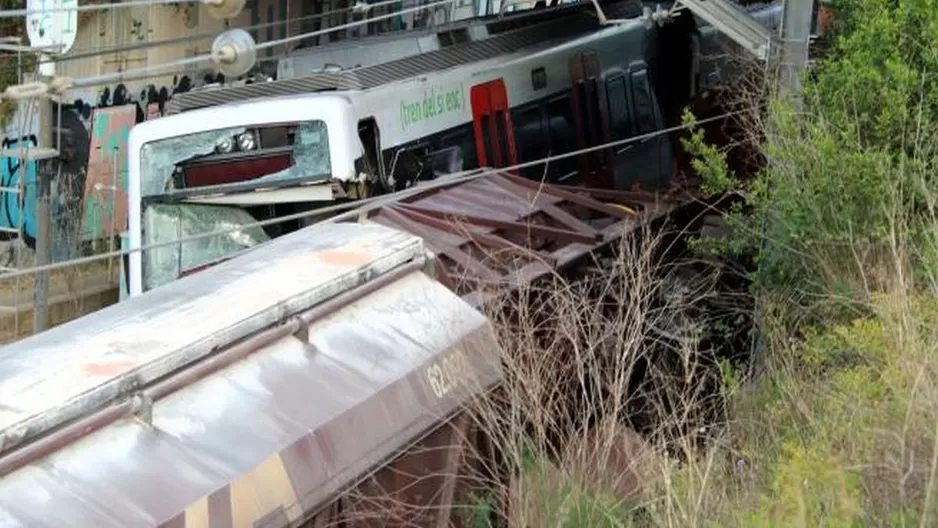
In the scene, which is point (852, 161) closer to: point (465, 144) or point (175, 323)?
point (465, 144)

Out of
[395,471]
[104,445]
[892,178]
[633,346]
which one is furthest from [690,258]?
[104,445]

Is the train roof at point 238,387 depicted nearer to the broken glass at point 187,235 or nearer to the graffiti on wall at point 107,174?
the broken glass at point 187,235

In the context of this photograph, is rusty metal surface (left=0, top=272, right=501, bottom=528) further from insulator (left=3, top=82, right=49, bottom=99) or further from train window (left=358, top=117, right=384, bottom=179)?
train window (left=358, top=117, right=384, bottom=179)

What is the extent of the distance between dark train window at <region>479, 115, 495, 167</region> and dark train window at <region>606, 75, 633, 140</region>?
3020 millimetres

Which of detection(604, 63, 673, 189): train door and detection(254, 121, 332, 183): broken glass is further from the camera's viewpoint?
detection(604, 63, 673, 189): train door

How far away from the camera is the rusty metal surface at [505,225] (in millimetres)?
8992

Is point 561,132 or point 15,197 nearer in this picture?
point 561,132

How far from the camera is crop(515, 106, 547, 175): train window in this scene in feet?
45.8

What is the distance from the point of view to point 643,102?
17.2m

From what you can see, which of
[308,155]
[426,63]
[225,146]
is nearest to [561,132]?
[426,63]

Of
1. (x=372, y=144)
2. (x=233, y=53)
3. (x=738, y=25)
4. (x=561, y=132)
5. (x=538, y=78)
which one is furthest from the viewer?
(x=561, y=132)

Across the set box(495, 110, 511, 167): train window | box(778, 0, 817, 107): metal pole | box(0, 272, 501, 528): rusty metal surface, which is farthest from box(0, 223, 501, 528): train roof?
box(495, 110, 511, 167): train window

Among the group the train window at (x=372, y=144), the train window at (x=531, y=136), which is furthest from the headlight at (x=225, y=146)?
the train window at (x=531, y=136)

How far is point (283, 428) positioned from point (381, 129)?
6181 millimetres
